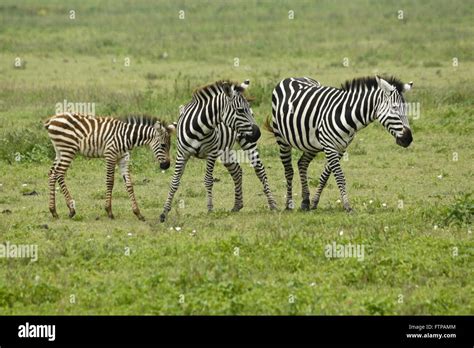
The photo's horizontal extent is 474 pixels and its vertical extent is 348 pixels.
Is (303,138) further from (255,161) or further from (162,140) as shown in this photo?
(162,140)

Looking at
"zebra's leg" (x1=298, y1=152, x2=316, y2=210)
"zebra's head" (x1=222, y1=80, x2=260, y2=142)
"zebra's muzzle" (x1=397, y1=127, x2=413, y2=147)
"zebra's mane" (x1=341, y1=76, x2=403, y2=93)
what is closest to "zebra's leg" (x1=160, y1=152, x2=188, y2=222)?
"zebra's head" (x1=222, y1=80, x2=260, y2=142)

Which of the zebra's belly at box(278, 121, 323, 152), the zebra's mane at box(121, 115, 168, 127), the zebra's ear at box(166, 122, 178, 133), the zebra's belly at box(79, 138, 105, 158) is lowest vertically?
the zebra's belly at box(79, 138, 105, 158)

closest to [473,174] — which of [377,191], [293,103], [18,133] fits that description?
[377,191]

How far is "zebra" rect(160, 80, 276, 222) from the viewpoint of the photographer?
41.7 ft

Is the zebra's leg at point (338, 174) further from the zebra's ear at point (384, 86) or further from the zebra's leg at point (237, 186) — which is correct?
the zebra's leg at point (237, 186)

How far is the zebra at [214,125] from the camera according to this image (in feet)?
41.7

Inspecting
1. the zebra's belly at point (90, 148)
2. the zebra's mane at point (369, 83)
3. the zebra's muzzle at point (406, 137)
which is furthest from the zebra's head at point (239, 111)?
the zebra's muzzle at point (406, 137)

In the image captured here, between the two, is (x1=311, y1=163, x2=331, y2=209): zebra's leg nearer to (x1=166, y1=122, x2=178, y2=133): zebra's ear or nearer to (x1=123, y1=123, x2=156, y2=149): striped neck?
(x1=166, y1=122, x2=178, y2=133): zebra's ear

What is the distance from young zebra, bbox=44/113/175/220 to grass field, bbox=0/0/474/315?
0.54m

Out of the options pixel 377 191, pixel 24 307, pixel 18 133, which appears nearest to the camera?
pixel 24 307

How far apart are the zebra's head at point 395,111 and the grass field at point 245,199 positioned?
0.98m

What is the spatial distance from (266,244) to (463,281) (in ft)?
7.22
